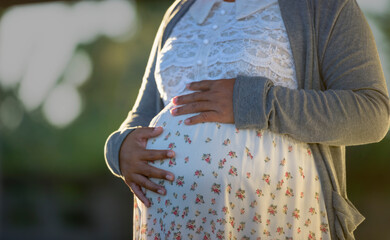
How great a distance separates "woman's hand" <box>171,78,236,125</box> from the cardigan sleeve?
0.03 meters

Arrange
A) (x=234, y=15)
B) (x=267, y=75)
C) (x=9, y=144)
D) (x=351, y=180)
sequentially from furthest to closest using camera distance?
(x=9, y=144)
(x=351, y=180)
(x=234, y=15)
(x=267, y=75)

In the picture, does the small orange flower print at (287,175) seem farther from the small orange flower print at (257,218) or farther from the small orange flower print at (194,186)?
the small orange flower print at (194,186)

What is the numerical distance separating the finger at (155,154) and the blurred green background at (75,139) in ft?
11.9

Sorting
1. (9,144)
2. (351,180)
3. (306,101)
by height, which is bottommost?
(351,180)

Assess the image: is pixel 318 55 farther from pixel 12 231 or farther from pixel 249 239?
pixel 12 231

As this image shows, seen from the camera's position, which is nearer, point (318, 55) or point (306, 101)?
point (306, 101)

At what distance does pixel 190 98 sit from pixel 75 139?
4.36m

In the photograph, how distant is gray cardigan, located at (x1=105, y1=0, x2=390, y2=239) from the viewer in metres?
1.18

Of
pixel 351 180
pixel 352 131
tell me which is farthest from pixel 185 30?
pixel 351 180

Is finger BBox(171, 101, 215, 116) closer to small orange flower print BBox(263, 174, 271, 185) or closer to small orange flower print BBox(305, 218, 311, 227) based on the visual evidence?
small orange flower print BBox(263, 174, 271, 185)

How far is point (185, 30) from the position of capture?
149 centimetres

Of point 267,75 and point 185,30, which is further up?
point 185,30

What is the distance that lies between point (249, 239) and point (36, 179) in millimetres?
5226

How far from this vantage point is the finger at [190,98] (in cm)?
128
